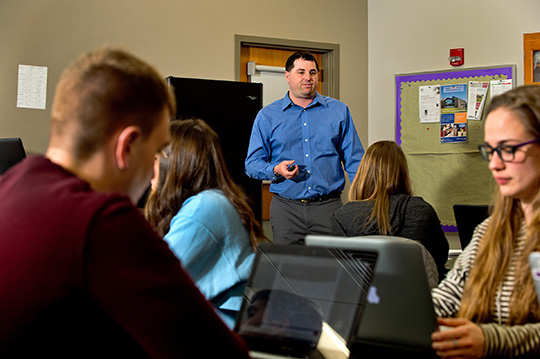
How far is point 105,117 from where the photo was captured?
30.8 inches

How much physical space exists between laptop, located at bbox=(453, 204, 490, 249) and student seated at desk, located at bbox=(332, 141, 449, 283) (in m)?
0.09

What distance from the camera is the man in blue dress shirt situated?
3.33 m

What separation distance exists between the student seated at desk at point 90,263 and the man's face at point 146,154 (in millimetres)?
41

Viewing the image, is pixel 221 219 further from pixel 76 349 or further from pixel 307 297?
pixel 76 349

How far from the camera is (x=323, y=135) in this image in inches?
137

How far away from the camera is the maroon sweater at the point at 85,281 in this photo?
0.68 m

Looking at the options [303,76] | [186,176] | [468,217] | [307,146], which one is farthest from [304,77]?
[186,176]

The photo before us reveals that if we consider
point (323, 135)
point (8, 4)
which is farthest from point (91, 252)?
point (8, 4)

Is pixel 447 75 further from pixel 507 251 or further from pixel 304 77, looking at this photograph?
pixel 507 251

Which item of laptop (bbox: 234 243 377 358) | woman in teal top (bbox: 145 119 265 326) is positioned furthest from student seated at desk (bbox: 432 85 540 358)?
woman in teal top (bbox: 145 119 265 326)

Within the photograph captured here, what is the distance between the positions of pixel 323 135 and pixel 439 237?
53.3 inches

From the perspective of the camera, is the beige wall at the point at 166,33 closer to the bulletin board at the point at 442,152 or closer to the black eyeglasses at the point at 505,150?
the bulletin board at the point at 442,152

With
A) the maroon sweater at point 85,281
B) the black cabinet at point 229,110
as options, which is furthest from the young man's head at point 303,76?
the maroon sweater at point 85,281

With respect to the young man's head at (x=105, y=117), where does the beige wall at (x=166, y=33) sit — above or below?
above
